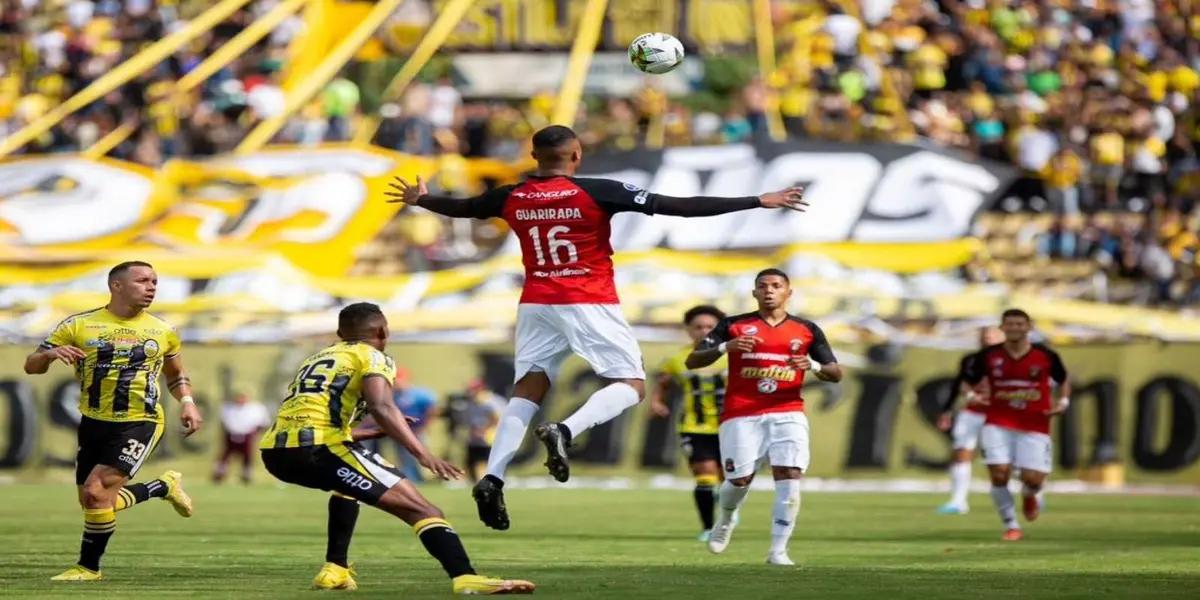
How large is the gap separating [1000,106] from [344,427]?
82.0 ft

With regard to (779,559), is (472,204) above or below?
above

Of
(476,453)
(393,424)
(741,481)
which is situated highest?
(476,453)

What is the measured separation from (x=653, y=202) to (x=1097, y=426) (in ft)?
64.2

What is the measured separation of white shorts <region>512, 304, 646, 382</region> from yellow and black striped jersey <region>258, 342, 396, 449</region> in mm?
1453

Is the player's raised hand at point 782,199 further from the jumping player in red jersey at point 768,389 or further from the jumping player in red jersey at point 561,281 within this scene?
the jumping player in red jersey at point 768,389

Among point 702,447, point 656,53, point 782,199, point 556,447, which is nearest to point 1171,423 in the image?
point 702,447

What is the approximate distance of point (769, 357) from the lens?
15836 mm

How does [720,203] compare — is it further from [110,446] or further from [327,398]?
[110,446]

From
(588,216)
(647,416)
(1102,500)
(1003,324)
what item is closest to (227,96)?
(647,416)

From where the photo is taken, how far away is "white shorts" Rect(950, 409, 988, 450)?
25.7m

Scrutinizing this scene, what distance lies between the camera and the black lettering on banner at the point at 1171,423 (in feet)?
101

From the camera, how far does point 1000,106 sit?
3575cm

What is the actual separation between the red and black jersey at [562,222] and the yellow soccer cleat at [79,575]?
10.2 ft

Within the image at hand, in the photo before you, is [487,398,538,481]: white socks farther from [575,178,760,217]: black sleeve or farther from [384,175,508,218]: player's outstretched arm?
[575,178,760,217]: black sleeve
